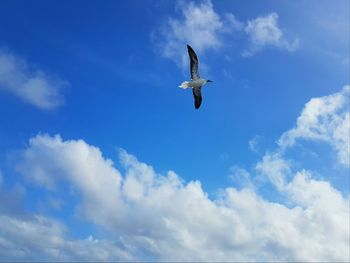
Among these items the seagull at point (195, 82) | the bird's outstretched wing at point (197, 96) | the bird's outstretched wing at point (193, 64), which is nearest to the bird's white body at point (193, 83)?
the seagull at point (195, 82)

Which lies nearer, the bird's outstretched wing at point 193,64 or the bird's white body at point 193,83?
the bird's outstretched wing at point 193,64

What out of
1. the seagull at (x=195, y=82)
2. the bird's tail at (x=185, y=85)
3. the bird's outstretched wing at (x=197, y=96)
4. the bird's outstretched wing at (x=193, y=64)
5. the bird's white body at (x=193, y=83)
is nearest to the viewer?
the bird's outstretched wing at (x=193, y=64)

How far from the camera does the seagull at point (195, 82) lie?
335ft

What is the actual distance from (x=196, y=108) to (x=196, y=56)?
11.5m

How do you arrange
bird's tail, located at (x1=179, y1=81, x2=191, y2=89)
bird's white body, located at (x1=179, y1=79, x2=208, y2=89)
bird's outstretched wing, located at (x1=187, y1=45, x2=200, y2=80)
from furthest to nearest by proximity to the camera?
bird's white body, located at (x1=179, y1=79, x2=208, y2=89), bird's tail, located at (x1=179, y1=81, x2=191, y2=89), bird's outstretched wing, located at (x1=187, y1=45, x2=200, y2=80)

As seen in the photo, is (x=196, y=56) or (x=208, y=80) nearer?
(x=196, y=56)

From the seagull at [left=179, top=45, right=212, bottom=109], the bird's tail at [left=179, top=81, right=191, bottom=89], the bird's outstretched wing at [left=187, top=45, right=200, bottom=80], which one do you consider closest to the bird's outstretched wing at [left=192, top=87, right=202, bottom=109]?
the seagull at [left=179, top=45, right=212, bottom=109]

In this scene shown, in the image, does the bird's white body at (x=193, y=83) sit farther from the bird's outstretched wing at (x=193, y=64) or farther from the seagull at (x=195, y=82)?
the bird's outstretched wing at (x=193, y=64)

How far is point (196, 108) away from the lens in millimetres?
108062

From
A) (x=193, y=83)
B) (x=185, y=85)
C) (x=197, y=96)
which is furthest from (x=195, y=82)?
(x=197, y=96)

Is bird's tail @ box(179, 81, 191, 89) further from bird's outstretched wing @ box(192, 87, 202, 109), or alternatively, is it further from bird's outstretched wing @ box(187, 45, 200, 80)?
bird's outstretched wing @ box(192, 87, 202, 109)

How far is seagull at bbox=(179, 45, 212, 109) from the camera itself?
335 feet

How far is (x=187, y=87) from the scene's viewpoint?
105m

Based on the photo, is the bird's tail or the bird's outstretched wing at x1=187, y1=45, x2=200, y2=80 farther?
the bird's tail
